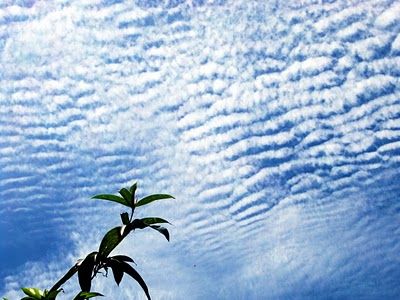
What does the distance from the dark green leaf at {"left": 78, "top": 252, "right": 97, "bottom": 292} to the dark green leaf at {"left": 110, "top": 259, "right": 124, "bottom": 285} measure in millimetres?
127

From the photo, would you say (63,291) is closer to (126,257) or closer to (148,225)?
(126,257)

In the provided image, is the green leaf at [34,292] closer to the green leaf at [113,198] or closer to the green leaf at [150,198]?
the green leaf at [113,198]

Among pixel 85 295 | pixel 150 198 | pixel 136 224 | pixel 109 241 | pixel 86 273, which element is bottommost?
pixel 85 295

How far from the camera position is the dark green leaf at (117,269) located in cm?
265

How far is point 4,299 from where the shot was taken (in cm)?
272

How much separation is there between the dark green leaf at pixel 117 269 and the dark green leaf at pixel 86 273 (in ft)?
0.42

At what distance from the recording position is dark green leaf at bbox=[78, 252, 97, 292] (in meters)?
2.56

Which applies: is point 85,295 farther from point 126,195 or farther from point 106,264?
point 126,195

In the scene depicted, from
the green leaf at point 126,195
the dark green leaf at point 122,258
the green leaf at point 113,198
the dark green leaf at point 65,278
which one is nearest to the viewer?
the dark green leaf at point 65,278

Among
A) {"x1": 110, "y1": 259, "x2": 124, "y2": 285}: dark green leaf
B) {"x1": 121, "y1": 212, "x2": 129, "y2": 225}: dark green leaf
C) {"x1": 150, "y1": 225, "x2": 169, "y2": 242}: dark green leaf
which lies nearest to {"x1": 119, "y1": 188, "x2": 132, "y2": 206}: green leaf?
{"x1": 121, "y1": 212, "x2": 129, "y2": 225}: dark green leaf

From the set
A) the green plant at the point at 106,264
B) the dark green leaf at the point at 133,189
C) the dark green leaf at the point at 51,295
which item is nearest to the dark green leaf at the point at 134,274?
the green plant at the point at 106,264

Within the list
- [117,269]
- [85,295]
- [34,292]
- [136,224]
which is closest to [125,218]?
[136,224]

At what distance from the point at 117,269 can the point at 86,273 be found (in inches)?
7.2

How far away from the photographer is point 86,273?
2.59 metres
